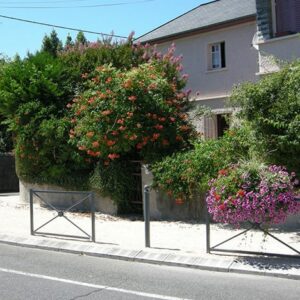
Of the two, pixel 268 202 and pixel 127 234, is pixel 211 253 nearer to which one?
pixel 268 202

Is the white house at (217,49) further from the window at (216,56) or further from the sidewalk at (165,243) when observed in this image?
the sidewalk at (165,243)

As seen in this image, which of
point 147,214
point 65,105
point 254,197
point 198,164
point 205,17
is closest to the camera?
point 254,197

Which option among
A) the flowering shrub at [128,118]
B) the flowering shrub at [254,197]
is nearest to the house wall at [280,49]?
the flowering shrub at [128,118]

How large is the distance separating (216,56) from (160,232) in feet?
37.6

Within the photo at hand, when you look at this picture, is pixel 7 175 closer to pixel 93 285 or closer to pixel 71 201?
pixel 71 201

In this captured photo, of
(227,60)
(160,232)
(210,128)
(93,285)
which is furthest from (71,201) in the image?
(227,60)

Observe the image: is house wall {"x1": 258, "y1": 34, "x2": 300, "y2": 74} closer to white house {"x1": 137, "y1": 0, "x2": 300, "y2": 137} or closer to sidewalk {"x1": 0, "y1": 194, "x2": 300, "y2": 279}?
white house {"x1": 137, "y1": 0, "x2": 300, "y2": 137}

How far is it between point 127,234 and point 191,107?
5.81m

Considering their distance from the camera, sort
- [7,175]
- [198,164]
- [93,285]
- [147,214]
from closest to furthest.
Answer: [93,285]
[147,214]
[198,164]
[7,175]

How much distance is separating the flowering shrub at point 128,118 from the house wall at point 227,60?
6498mm

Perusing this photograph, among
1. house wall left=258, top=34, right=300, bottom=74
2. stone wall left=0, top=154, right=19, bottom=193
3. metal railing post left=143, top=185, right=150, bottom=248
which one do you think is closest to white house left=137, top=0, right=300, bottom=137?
house wall left=258, top=34, right=300, bottom=74

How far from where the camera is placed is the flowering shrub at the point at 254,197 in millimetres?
7668

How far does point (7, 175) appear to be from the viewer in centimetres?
2258

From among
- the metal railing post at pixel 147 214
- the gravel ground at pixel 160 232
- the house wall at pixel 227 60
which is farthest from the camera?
the house wall at pixel 227 60
